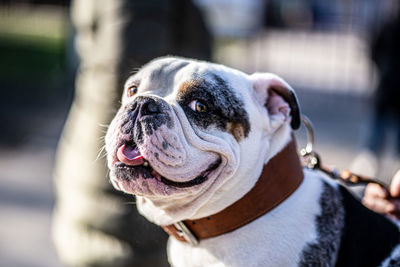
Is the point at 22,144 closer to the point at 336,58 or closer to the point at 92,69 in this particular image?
the point at 92,69

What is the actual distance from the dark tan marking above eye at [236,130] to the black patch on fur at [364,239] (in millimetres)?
504

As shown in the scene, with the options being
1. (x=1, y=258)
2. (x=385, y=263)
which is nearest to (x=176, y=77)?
(x=385, y=263)

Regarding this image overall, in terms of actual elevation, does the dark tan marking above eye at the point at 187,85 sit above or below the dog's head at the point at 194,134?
above

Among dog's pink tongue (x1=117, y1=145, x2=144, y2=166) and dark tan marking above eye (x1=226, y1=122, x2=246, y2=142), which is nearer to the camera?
dog's pink tongue (x1=117, y1=145, x2=144, y2=166)

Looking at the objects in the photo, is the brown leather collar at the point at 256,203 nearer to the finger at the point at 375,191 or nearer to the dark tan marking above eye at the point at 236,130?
the dark tan marking above eye at the point at 236,130

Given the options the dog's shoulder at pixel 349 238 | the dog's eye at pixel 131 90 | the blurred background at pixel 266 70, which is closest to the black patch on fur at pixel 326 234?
the dog's shoulder at pixel 349 238

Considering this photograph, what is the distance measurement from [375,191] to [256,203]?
2.25 ft

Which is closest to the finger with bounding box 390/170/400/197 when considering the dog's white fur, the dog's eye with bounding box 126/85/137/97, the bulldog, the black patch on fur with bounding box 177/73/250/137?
the bulldog

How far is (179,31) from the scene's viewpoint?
3.51 meters

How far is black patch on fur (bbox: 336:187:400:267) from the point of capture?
197 centimetres

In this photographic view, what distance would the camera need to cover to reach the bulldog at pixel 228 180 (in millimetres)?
1880

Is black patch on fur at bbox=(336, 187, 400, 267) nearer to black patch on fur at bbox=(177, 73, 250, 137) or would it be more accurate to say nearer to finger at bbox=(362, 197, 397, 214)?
finger at bbox=(362, 197, 397, 214)

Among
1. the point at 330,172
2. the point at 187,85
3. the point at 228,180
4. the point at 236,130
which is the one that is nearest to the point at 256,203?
the point at 228,180

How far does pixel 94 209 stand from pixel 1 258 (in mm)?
1524
